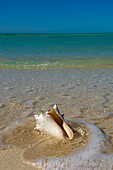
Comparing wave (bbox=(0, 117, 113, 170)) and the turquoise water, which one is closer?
wave (bbox=(0, 117, 113, 170))

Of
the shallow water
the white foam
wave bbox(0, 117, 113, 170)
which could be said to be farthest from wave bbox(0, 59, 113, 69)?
the white foam

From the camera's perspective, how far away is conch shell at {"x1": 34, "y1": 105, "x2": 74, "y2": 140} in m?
2.01

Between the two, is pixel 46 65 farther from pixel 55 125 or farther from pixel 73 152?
pixel 73 152

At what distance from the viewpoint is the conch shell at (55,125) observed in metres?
2.01

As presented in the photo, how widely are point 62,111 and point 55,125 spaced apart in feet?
3.34

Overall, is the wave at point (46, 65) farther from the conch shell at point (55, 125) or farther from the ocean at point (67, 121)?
the conch shell at point (55, 125)

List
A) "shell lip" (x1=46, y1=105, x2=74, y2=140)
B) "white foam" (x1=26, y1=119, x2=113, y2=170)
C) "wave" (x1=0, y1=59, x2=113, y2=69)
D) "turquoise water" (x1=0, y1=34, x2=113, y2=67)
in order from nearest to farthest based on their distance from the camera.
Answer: "white foam" (x1=26, y1=119, x2=113, y2=170)
"shell lip" (x1=46, y1=105, x2=74, y2=140)
"wave" (x1=0, y1=59, x2=113, y2=69)
"turquoise water" (x1=0, y1=34, x2=113, y2=67)

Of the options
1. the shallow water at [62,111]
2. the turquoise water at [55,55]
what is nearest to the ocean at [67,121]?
the shallow water at [62,111]

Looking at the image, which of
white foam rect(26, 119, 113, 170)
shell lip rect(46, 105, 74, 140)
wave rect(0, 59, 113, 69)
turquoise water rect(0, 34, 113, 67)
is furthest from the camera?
turquoise water rect(0, 34, 113, 67)

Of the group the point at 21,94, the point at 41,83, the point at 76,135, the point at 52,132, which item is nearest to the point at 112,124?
the point at 76,135

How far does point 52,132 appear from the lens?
6.79 ft

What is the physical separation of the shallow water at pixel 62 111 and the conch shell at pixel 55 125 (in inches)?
2.9

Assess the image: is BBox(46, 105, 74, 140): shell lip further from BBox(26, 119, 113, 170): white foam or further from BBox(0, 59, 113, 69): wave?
BBox(0, 59, 113, 69): wave

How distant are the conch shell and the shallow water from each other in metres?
0.07
